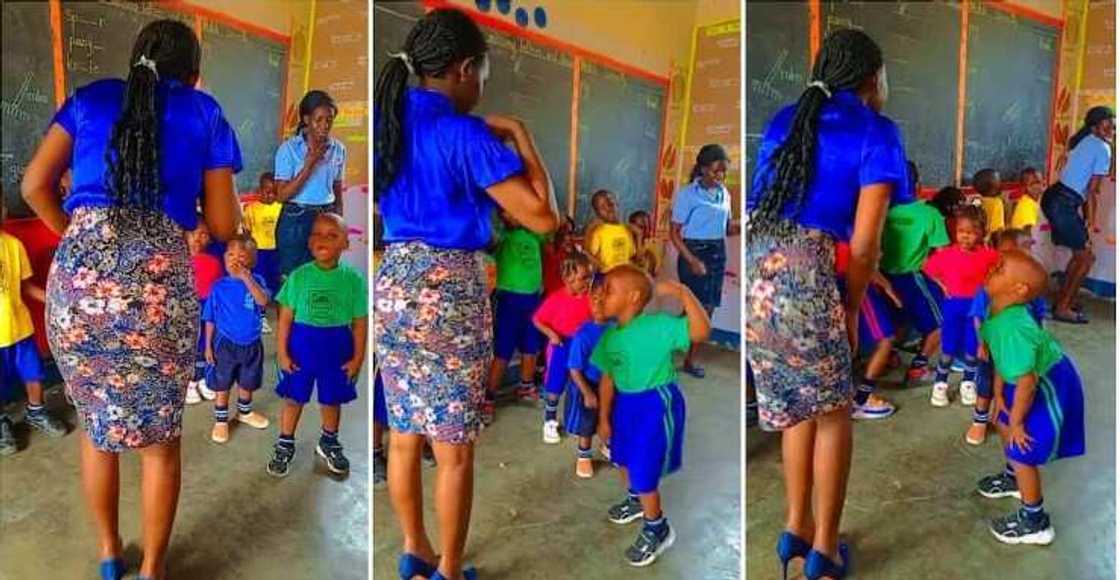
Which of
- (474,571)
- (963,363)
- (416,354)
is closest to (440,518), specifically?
(474,571)

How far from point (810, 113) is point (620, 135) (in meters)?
0.33

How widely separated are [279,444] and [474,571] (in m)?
0.42

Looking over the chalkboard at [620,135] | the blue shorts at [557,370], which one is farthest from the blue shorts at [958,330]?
the blue shorts at [557,370]

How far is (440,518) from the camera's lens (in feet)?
5.66

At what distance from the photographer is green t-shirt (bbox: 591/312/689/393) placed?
172 centimetres

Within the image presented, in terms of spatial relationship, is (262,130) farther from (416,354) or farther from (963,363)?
(963,363)

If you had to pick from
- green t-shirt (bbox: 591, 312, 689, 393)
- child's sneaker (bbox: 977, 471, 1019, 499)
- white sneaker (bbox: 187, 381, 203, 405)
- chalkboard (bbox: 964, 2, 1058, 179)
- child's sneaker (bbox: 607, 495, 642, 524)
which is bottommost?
child's sneaker (bbox: 607, 495, 642, 524)

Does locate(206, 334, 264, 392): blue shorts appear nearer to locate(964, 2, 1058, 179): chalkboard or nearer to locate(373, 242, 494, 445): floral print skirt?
locate(373, 242, 494, 445): floral print skirt

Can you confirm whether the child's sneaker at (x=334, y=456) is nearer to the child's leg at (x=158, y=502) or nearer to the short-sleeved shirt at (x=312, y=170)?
the child's leg at (x=158, y=502)

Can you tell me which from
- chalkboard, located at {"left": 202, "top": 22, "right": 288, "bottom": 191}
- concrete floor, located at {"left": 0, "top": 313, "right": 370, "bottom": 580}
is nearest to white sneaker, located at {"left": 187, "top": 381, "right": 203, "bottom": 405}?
concrete floor, located at {"left": 0, "top": 313, "right": 370, "bottom": 580}

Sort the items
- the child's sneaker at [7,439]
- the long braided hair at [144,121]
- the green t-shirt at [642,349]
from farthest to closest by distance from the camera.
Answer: the child's sneaker at [7,439] < the green t-shirt at [642,349] < the long braided hair at [144,121]

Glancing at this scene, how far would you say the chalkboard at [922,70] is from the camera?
167 cm

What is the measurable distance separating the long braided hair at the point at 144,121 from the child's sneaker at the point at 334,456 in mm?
499

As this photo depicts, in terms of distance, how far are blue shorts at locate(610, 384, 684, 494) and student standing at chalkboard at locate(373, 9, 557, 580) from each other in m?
0.25
